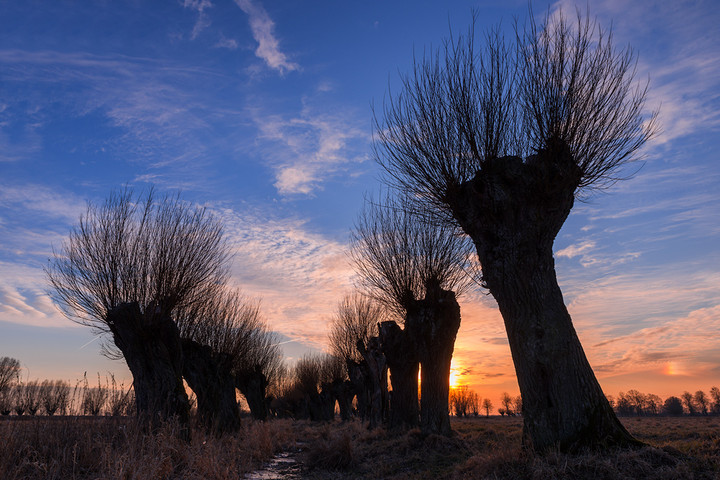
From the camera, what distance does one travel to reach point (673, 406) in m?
86.4

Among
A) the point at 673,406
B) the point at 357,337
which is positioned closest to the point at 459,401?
the point at 673,406

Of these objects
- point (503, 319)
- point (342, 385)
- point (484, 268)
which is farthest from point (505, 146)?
point (342, 385)

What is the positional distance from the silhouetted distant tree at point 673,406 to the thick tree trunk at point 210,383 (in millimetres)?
95934

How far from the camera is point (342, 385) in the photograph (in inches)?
1631

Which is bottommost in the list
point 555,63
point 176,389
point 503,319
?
point 176,389

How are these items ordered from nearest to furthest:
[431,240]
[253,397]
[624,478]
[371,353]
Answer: [624,478] < [431,240] < [371,353] < [253,397]

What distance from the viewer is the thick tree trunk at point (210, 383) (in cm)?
1967

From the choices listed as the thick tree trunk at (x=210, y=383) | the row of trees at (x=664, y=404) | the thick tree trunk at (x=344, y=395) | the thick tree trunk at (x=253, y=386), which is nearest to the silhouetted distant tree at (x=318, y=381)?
the thick tree trunk at (x=344, y=395)

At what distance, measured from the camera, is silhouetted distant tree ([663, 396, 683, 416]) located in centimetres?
8444

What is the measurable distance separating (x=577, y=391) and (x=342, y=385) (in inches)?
1431

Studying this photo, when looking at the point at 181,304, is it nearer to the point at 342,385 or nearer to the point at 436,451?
the point at 436,451

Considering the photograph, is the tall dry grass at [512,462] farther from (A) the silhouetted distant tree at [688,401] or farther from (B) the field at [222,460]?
(A) the silhouetted distant tree at [688,401]

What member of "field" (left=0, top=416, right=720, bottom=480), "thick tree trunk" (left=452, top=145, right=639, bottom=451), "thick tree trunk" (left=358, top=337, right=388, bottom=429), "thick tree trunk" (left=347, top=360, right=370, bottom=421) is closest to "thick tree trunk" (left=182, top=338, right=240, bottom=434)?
"thick tree trunk" (left=358, top=337, right=388, bottom=429)

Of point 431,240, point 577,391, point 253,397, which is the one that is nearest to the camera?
point 577,391
